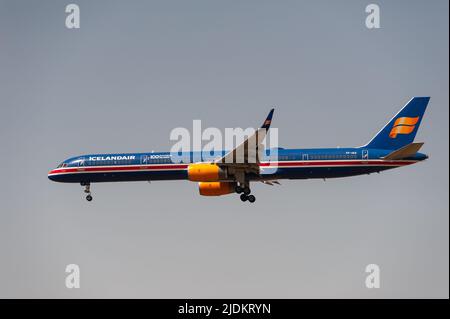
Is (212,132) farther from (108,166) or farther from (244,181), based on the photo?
(108,166)

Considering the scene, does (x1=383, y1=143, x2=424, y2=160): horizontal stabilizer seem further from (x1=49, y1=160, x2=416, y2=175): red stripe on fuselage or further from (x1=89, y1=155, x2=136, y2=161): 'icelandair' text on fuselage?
(x1=89, y1=155, x2=136, y2=161): 'icelandair' text on fuselage

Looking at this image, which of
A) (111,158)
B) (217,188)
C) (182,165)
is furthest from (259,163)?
(111,158)

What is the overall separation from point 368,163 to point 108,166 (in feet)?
71.8

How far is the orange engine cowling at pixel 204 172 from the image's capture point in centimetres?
6681

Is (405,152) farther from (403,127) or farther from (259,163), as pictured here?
(259,163)

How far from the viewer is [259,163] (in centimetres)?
6750

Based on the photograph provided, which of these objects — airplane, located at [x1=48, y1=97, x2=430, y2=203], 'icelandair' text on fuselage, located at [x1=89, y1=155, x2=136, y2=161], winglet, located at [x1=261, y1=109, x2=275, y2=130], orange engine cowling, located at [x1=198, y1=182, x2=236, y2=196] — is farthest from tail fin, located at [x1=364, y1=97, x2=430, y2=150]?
'icelandair' text on fuselage, located at [x1=89, y1=155, x2=136, y2=161]

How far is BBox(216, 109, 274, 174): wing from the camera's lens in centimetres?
6469

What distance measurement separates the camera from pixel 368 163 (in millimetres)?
68125

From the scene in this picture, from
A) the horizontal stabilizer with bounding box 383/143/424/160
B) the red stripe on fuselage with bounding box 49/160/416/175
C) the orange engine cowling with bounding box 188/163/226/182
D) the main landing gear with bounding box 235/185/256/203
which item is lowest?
the main landing gear with bounding box 235/185/256/203
